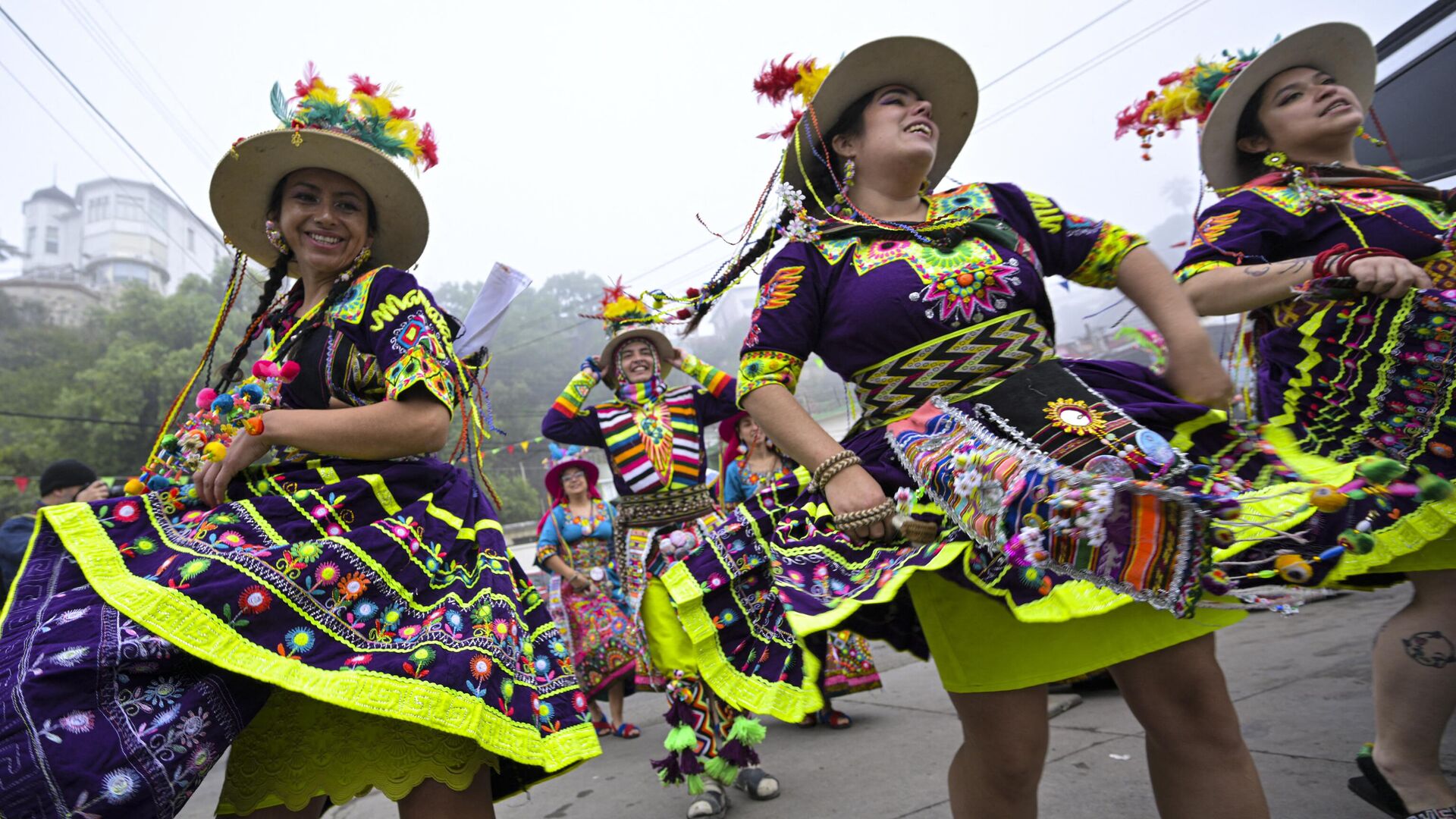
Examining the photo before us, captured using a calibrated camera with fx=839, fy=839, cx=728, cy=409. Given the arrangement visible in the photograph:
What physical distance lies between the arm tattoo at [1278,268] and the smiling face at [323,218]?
237 centimetres

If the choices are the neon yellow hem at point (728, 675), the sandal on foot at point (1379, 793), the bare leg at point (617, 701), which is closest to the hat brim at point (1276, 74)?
the sandal on foot at point (1379, 793)

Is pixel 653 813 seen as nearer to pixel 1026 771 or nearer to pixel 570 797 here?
pixel 570 797

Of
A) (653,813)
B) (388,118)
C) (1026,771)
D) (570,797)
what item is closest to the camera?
(1026,771)

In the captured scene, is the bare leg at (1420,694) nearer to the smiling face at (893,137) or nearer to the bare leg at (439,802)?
the smiling face at (893,137)

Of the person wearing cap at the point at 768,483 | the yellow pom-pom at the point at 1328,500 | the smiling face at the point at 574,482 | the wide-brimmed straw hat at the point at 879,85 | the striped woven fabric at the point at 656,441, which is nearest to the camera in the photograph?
the yellow pom-pom at the point at 1328,500

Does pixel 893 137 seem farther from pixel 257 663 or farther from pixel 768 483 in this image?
pixel 768 483

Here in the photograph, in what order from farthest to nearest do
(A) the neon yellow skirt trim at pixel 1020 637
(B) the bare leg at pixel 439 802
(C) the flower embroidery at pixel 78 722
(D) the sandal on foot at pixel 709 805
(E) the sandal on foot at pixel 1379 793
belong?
(D) the sandal on foot at pixel 709 805, (E) the sandal on foot at pixel 1379 793, (B) the bare leg at pixel 439 802, (A) the neon yellow skirt trim at pixel 1020 637, (C) the flower embroidery at pixel 78 722

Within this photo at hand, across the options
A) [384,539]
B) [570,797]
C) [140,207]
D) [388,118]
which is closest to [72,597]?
[384,539]

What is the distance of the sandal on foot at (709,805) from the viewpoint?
10.7 ft

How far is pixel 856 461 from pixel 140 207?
77.9m

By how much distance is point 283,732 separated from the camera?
1.98 metres

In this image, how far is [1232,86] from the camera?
2637mm

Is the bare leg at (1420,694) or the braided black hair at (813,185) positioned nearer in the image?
the bare leg at (1420,694)

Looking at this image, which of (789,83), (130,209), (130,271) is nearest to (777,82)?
(789,83)
